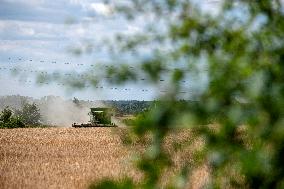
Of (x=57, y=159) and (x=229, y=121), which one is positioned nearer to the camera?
(x=229, y=121)

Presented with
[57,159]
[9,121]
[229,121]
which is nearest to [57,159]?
[57,159]

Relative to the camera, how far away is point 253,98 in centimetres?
163

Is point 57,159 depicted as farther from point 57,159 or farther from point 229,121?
point 229,121

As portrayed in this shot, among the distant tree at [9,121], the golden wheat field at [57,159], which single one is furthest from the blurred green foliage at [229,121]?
the distant tree at [9,121]

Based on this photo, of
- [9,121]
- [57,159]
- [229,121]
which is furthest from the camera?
[9,121]

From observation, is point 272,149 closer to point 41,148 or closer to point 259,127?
point 259,127

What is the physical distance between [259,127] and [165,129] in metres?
0.28

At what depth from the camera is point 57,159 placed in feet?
33.6

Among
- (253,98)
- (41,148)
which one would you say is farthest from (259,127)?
(41,148)

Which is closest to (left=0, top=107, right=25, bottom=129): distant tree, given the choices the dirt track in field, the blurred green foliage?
the dirt track in field

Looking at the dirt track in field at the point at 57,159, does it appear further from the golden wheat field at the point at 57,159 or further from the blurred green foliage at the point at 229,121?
the blurred green foliage at the point at 229,121

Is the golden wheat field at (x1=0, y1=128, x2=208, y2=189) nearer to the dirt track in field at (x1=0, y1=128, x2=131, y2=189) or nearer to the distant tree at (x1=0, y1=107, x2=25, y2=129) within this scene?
the dirt track in field at (x1=0, y1=128, x2=131, y2=189)

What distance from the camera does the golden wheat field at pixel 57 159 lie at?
26.1 feet

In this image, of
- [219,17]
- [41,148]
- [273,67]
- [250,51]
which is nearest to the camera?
[273,67]
